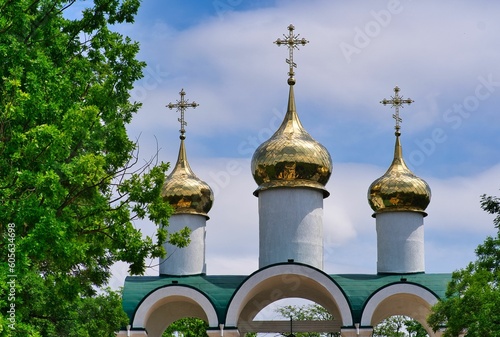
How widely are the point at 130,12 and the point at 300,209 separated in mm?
12009

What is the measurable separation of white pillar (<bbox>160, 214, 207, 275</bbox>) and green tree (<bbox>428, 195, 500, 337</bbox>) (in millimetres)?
9340

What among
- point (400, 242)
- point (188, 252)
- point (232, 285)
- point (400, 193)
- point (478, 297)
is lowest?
point (478, 297)

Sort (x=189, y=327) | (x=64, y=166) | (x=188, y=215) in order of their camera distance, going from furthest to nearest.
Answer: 1. (x=189, y=327)
2. (x=188, y=215)
3. (x=64, y=166)

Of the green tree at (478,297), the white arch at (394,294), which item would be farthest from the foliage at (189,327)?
the green tree at (478,297)

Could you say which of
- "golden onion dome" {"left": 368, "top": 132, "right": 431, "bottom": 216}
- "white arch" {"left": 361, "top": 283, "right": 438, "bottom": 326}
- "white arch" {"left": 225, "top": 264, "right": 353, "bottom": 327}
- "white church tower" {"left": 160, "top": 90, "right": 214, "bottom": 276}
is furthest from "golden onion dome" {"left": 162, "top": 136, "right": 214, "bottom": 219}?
"white arch" {"left": 361, "top": 283, "right": 438, "bottom": 326}

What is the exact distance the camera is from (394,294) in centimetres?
2525

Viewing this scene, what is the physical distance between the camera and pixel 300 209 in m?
26.4

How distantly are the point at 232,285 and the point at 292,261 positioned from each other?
1902 millimetres

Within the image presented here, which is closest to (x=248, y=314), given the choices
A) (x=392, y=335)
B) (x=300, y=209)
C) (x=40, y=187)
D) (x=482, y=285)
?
(x=300, y=209)

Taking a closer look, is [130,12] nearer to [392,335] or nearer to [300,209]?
[300,209]

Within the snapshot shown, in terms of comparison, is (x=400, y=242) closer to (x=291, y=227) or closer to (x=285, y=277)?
(x=291, y=227)

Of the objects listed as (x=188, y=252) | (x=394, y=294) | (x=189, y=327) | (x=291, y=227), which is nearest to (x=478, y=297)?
(x=394, y=294)

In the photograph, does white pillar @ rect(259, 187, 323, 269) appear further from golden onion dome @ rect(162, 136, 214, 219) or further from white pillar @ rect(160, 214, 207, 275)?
golden onion dome @ rect(162, 136, 214, 219)

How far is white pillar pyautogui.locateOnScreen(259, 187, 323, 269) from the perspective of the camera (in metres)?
26.2
